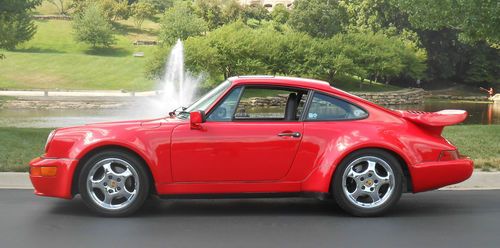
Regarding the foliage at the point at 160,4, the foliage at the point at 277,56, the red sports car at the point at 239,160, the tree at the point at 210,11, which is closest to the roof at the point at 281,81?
the red sports car at the point at 239,160

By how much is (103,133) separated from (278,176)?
182 cm

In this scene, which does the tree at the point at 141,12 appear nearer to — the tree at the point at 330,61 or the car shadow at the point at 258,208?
the tree at the point at 330,61

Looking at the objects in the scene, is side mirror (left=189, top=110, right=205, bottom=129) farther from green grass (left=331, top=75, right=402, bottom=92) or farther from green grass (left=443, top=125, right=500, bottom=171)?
green grass (left=331, top=75, right=402, bottom=92)

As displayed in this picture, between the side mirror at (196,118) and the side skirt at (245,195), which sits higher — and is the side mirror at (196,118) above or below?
above

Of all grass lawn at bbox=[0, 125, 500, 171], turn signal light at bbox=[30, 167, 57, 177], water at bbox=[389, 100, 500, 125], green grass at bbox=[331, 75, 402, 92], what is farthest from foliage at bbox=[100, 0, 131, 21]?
turn signal light at bbox=[30, 167, 57, 177]

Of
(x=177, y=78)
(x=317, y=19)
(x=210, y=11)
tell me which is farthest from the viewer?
(x=210, y=11)

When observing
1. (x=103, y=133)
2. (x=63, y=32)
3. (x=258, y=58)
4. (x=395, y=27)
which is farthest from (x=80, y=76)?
(x=103, y=133)

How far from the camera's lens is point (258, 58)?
49969mm

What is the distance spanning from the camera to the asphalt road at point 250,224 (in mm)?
4941

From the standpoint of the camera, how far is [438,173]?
589cm

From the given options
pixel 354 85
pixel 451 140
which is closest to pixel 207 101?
pixel 451 140

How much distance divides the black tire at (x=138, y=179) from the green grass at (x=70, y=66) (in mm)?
48554

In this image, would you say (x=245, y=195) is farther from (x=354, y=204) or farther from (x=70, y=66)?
(x=70, y=66)

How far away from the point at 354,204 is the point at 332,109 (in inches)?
40.3
